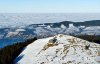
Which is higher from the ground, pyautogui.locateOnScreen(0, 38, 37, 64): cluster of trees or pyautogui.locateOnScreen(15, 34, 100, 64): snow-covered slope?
pyautogui.locateOnScreen(15, 34, 100, 64): snow-covered slope

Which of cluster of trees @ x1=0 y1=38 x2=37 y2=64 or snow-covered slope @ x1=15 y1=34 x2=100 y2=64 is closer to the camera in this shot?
snow-covered slope @ x1=15 y1=34 x2=100 y2=64

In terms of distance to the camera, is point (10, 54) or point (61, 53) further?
point (10, 54)

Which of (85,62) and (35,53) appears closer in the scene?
(85,62)

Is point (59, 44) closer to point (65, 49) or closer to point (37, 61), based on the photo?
point (65, 49)

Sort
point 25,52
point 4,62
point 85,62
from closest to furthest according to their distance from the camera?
1. point 85,62
2. point 4,62
3. point 25,52

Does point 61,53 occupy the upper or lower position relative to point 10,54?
upper

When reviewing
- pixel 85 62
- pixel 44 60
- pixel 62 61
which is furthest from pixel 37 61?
pixel 85 62

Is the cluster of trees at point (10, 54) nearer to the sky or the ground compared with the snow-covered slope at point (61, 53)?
nearer to the ground

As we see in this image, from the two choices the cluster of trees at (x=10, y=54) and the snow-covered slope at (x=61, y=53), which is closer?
the snow-covered slope at (x=61, y=53)
